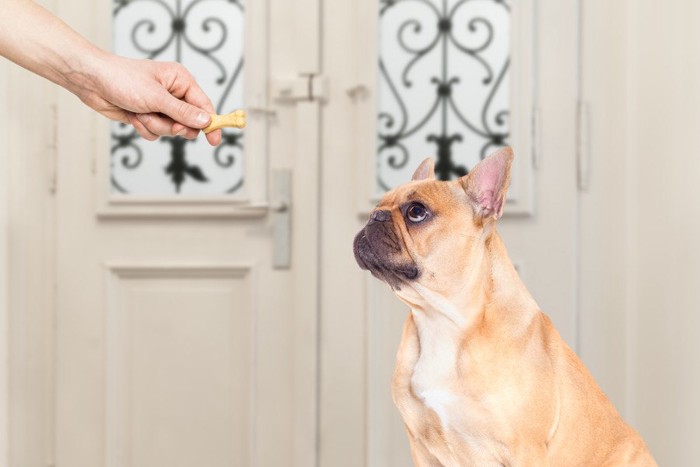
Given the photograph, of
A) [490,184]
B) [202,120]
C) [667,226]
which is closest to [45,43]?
[202,120]

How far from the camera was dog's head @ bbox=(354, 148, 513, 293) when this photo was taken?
96cm

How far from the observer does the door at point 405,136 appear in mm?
2047

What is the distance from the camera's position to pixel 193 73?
2.13 metres

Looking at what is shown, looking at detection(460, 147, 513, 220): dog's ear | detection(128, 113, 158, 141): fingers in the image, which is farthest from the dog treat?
detection(460, 147, 513, 220): dog's ear

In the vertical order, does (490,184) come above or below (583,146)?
below

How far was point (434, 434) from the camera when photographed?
0.99m

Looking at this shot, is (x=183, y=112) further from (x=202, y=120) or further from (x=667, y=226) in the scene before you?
(x=667, y=226)

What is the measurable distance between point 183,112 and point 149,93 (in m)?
0.07

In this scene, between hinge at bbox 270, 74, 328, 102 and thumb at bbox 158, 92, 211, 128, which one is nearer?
thumb at bbox 158, 92, 211, 128

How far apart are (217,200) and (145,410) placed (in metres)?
0.59

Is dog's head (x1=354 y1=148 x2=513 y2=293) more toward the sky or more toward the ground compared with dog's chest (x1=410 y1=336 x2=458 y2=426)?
more toward the sky

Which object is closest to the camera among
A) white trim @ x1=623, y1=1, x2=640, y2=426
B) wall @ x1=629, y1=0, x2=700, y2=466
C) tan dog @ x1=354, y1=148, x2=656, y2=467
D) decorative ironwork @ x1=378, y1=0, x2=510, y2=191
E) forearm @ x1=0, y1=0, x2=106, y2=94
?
tan dog @ x1=354, y1=148, x2=656, y2=467

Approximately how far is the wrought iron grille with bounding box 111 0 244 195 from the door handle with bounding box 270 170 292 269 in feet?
0.36

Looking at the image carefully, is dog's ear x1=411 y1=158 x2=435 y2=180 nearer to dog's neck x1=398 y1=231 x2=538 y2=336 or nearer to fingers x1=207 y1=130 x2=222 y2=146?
dog's neck x1=398 y1=231 x2=538 y2=336
